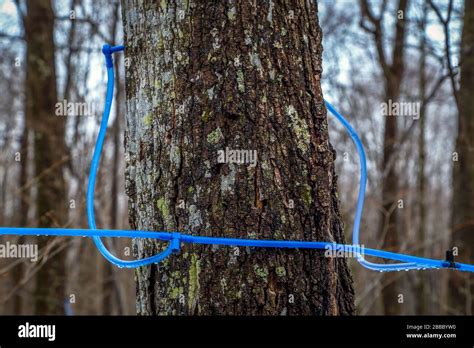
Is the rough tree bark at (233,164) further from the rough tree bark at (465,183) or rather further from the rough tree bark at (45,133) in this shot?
the rough tree bark at (465,183)

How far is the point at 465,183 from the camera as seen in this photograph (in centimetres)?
585

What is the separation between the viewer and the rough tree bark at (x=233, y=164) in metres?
1.55

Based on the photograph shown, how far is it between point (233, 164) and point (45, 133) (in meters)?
4.83

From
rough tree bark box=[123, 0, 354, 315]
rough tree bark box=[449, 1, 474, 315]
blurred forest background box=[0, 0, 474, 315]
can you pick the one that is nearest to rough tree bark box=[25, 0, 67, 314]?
blurred forest background box=[0, 0, 474, 315]

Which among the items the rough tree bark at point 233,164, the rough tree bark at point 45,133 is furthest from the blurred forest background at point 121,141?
the rough tree bark at point 233,164

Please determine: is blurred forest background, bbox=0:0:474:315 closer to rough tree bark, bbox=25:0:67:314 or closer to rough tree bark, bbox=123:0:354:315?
rough tree bark, bbox=25:0:67:314

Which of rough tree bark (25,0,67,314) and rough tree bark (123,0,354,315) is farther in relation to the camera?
rough tree bark (25,0,67,314)

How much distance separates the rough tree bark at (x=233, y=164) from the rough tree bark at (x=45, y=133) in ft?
14.1

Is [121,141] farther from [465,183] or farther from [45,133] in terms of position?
[465,183]

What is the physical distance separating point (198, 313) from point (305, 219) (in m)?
0.39

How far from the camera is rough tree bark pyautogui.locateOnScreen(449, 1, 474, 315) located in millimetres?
5734

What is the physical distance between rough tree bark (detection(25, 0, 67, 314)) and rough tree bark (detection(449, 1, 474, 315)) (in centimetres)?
403

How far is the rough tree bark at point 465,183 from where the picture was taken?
573 centimetres

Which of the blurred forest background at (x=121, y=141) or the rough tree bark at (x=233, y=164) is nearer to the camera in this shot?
the rough tree bark at (x=233, y=164)
